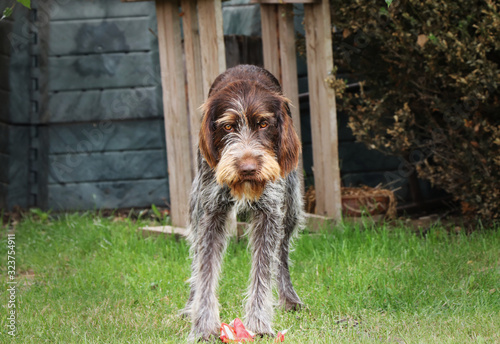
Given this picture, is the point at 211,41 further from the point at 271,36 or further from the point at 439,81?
the point at 439,81

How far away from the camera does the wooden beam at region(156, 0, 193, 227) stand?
17.5ft

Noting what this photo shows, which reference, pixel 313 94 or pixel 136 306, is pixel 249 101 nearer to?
pixel 136 306

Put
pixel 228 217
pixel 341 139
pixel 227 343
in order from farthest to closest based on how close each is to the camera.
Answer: pixel 341 139, pixel 228 217, pixel 227 343

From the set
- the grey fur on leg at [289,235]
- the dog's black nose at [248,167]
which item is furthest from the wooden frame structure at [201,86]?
the dog's black nose at [248,167]

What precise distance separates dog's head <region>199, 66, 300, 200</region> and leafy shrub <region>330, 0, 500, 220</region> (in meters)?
2.02

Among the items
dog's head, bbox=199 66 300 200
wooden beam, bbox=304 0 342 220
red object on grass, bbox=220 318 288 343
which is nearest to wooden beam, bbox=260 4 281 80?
wooden beam, bbox=304 0 342 220

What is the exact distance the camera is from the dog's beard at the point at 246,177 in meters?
3.14

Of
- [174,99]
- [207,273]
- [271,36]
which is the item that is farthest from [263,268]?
[271,36]

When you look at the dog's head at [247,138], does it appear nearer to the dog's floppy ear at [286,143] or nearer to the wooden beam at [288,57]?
the dog's floppy ear at [286,143]

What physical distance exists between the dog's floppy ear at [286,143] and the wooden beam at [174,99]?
2087mm

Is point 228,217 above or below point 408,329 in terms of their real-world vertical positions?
above

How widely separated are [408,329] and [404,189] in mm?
3926

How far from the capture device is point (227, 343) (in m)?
3.22

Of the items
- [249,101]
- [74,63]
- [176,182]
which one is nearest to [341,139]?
[176,182]
